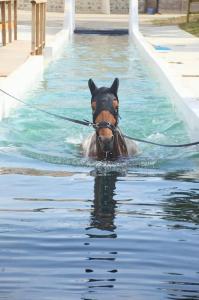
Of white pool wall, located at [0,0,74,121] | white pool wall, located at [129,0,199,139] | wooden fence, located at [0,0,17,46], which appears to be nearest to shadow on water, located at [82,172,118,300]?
white pool wall, located at [129,0,199,139]

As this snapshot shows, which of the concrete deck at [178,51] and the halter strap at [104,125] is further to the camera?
the concrete deck at [178,51]

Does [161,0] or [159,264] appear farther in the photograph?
[161,0]

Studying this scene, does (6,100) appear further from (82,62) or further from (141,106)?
(82,62)

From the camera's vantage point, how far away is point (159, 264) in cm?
607

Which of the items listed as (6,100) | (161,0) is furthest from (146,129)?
(161,0)

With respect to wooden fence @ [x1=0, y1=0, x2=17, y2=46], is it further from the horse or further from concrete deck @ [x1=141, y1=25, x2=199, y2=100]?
the horse

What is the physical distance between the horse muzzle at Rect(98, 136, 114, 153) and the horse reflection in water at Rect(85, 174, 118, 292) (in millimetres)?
338

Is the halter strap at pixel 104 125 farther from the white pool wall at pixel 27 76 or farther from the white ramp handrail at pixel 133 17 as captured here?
the white ramp handrail at pixel 133 17

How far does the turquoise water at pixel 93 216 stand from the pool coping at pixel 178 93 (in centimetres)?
25

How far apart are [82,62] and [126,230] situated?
17268mm

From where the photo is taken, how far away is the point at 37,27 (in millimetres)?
22281

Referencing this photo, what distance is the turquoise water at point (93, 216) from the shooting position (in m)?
5.70

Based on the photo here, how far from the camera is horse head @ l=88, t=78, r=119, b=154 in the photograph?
8.67 meters

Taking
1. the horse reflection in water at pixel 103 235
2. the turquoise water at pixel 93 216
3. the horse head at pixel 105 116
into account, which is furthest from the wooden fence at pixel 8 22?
the horse reflection in water at pixel 103 235
